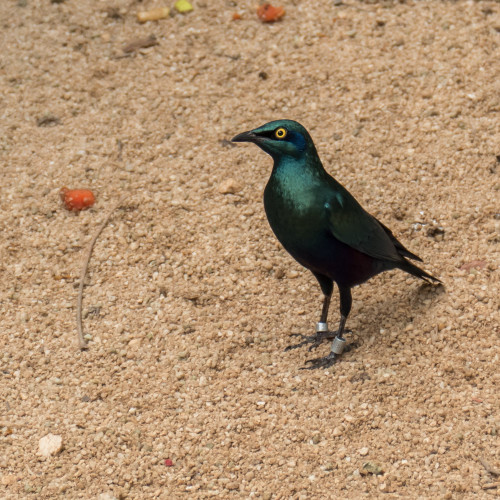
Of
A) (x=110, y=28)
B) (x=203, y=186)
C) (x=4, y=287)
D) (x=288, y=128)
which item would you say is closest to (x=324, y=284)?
(x=288, y=128)

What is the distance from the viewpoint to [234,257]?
516cm

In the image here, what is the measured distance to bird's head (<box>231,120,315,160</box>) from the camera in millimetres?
4109

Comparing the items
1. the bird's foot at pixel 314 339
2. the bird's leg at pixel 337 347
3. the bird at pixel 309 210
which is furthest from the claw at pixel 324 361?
the bird at pixel 309 210

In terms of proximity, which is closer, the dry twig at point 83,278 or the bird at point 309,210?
the bird at point 309,210

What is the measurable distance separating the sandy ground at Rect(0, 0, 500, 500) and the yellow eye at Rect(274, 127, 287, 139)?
1.15 metres

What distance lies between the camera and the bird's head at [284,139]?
411 cm

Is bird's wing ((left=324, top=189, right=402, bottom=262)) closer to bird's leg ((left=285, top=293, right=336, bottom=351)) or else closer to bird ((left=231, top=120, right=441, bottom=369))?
bird ((left=231, top=120, right=441, bottom=369))

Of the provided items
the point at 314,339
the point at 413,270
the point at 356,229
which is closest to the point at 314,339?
the point at 314,339

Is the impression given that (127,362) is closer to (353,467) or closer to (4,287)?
(4,287)

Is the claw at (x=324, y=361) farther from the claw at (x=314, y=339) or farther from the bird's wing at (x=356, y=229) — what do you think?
the bird's wing at (x=356, y=229)

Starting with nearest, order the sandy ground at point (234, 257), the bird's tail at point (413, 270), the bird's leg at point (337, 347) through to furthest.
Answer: the sandy ground at point (234, 257) → the bird's leg at point (337, 347) → the bird's tail at point (413, 270)

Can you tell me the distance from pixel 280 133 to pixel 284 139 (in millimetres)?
35

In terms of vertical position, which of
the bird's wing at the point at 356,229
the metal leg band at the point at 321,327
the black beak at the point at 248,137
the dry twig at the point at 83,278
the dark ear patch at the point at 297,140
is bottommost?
the dry twig at the point at 83,278

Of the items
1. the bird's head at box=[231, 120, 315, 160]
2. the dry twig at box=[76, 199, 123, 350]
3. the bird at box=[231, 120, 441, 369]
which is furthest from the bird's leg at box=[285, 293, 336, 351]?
the dry twig at box=[76, 199, 123, 350]
